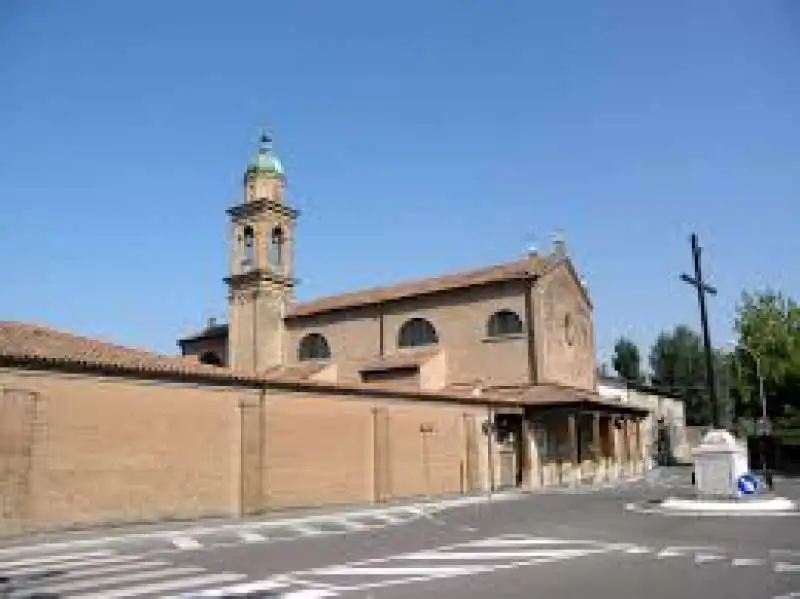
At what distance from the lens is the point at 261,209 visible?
50.5m

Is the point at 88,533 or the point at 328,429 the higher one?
the point at 328,429

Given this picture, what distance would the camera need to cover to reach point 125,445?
2095cm

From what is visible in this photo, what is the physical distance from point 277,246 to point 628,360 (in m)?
60.0

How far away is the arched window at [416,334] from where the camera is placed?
44375 mm

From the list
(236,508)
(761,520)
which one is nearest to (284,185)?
(236,508)

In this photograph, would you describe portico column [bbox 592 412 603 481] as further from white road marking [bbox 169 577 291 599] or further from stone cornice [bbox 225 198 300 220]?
white road marking [bbox 169 577 291 599]

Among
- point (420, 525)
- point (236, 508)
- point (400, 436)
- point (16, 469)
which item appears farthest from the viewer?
point (400, 436)

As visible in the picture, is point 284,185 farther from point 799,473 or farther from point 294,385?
point 799,473

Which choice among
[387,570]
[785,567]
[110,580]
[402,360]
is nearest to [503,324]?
[402,360]

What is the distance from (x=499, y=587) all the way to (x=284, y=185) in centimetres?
4408

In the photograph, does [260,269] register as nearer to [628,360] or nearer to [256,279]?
[256,279]

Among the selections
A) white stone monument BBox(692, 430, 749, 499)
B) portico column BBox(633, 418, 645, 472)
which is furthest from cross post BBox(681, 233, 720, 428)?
portico column BBox(633, 418, 645, 472)

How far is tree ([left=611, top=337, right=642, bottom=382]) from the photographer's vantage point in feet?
324

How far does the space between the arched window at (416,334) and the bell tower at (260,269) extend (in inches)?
351
